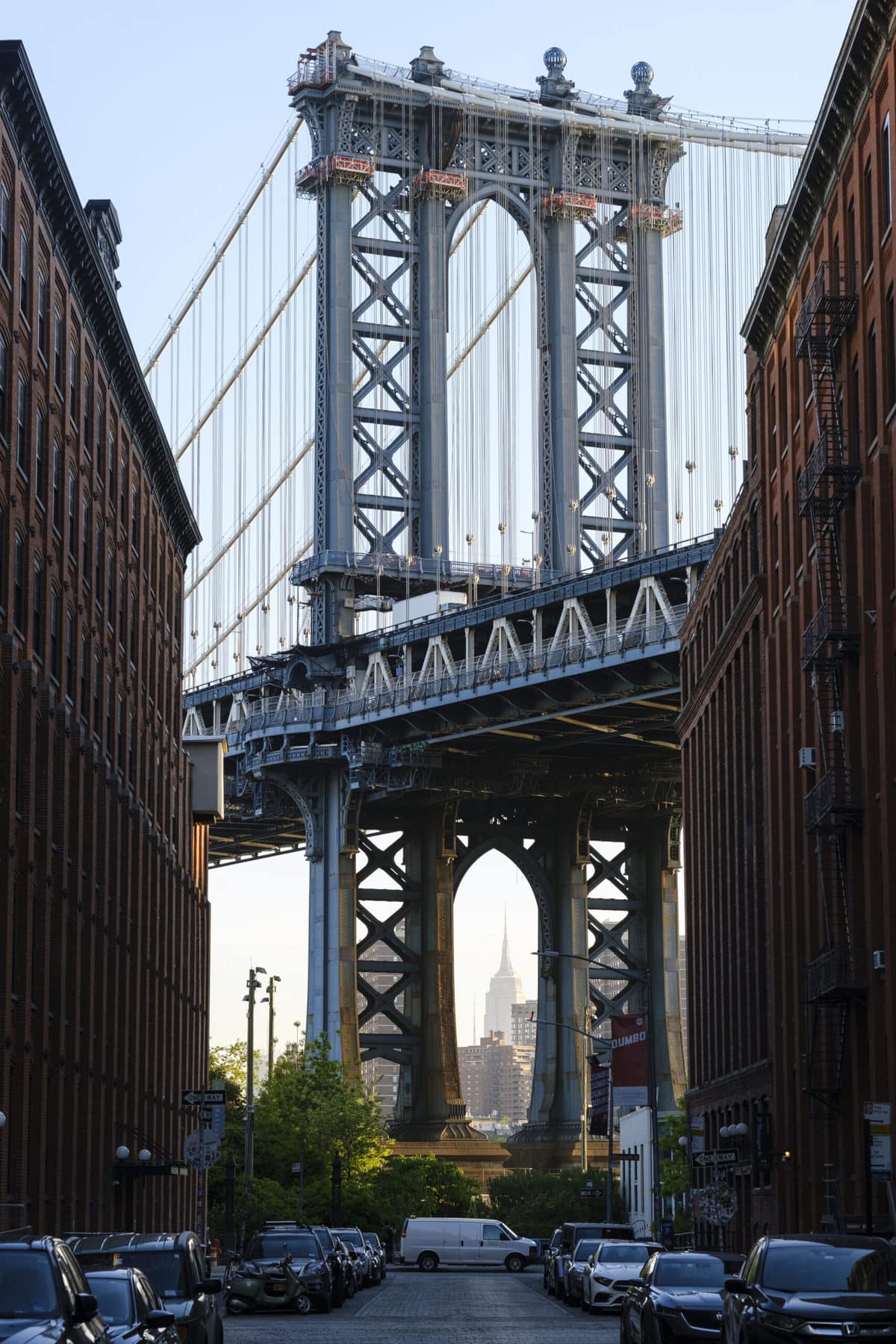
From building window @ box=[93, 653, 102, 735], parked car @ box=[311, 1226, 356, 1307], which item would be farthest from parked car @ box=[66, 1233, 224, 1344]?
building window @ box=[93, 653, 102, 735]

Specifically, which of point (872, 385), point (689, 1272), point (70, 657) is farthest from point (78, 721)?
point (689, 1272)

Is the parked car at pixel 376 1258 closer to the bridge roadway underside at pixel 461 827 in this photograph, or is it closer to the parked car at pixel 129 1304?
the bridge roadway underside at pixel 461 827

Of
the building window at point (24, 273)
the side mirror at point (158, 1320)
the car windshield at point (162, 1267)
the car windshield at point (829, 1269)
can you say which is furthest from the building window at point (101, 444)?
the side mirror at point (158, 1320)

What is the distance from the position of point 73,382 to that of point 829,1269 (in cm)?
3880

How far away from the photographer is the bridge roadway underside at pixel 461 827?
105m

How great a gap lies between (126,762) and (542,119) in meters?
61.6

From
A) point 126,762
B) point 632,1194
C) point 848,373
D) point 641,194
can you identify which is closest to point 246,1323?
point 848,373

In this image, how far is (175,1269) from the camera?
1008 inches

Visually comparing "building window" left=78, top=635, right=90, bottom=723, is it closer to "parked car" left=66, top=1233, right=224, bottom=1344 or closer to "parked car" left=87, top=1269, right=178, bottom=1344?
"parked car" left=66, top=1233, right=224, bottom=1344

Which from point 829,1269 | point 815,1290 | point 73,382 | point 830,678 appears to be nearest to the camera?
point 815,1290

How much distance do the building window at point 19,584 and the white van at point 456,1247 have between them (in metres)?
39.5

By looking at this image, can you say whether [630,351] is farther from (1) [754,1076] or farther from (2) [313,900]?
(1) [754,1076]

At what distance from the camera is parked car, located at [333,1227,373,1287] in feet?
189

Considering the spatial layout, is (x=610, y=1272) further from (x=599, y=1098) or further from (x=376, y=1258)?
(x=599, y=1098)
